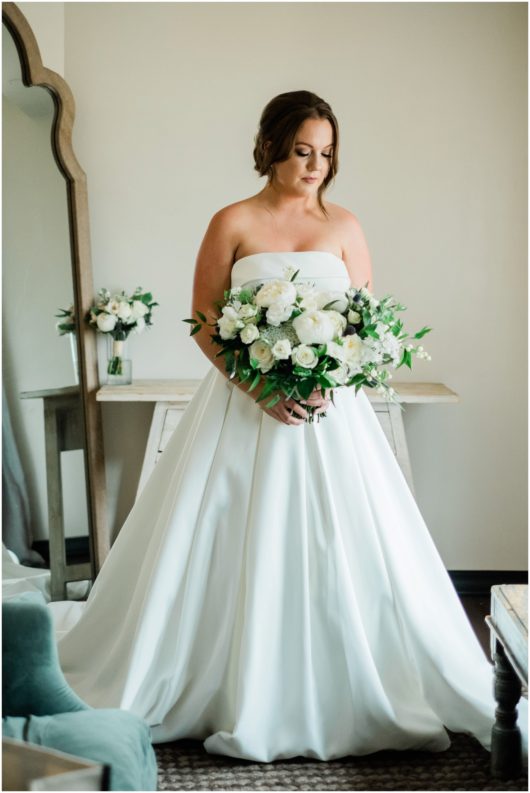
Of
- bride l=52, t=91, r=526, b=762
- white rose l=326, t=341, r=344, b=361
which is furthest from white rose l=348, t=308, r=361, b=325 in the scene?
bride l=52, t=91, r=526, b=762

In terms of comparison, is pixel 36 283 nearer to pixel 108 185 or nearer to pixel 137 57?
pixel 108 185

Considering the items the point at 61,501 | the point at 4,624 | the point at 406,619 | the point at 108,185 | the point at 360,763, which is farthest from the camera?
the point at 108,185

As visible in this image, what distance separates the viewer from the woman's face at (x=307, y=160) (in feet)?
8.63

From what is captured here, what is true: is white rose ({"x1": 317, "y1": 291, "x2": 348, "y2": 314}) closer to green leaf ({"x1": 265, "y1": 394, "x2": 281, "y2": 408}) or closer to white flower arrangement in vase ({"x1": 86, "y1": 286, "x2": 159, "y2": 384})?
green leaf ({"x1": 265, "y1": 394, "x2": 281, "y2": 408})

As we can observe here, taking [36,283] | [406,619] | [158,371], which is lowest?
[406,619]

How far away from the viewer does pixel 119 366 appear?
152 inches

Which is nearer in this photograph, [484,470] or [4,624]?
[4,624]

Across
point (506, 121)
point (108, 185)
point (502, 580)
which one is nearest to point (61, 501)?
point (108, 185)

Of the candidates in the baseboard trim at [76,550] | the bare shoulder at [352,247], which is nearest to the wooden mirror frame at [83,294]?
the baseboard trim at [76,550]

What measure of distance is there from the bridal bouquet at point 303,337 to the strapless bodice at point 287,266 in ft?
0.58

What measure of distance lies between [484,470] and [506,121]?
1495 millimetres

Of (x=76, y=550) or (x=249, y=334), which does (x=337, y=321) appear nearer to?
(x=249, y=334)

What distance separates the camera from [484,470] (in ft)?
13.3

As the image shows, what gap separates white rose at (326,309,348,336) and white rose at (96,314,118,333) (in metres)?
1.60
